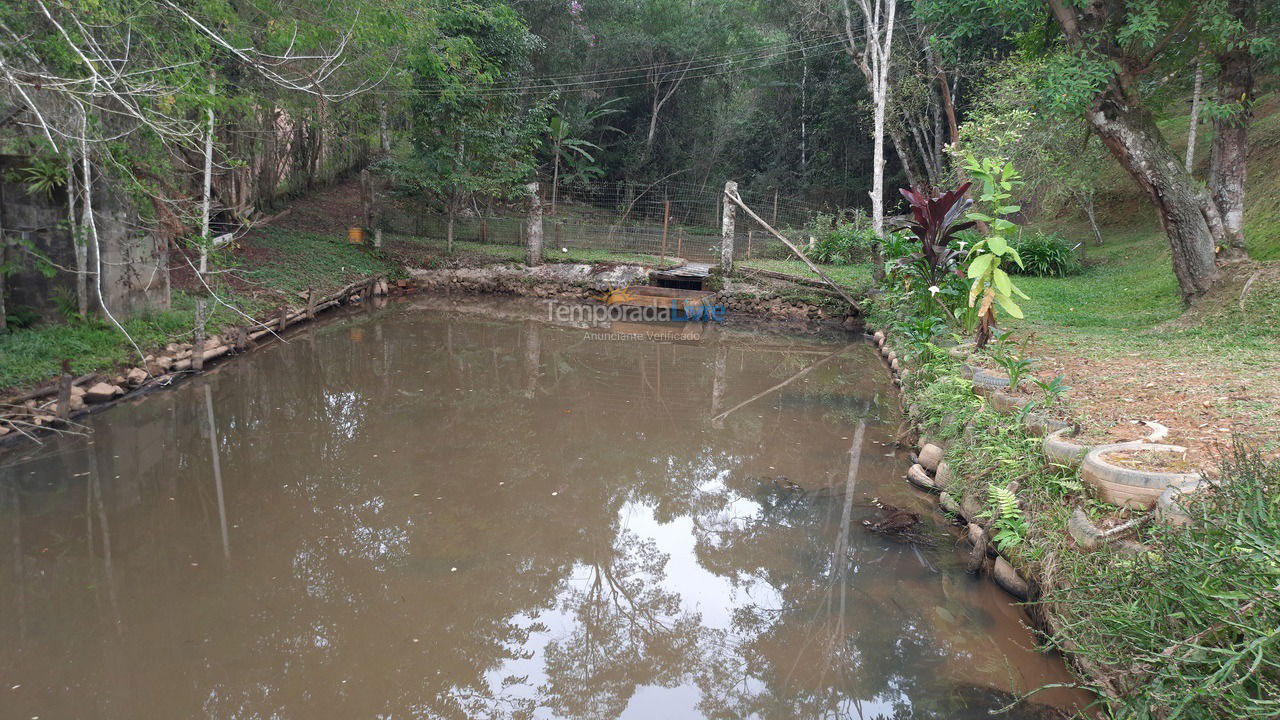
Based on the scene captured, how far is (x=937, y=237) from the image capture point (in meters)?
7.10

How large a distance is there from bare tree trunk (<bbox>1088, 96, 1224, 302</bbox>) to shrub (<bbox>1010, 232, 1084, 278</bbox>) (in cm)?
461

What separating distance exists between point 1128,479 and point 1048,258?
9937mm

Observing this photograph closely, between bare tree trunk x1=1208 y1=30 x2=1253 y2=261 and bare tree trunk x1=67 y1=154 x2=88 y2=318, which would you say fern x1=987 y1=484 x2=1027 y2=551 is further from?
bare tree trunk x1=67 y1=154 x2=88 y2=318

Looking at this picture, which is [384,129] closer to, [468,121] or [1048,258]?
[468,121]

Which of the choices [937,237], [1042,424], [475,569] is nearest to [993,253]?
[1042,424]

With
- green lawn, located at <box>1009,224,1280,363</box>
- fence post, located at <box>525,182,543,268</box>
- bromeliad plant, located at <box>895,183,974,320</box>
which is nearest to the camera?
green lawn, located at <box>1009,224,1280,363</box>

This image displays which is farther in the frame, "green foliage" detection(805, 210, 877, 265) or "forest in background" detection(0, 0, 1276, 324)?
"green foliage" detection(805, 210, 877, 265)

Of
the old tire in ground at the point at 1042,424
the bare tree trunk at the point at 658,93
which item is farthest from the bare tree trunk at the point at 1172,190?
the bare tree trunk at the point at 658,93

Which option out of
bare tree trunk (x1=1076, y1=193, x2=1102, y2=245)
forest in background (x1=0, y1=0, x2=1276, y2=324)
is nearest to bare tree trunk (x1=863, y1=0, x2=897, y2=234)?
forest in background (x1=0, y1=0, x2=1276, y2=324)

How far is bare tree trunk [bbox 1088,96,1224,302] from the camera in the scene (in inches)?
268

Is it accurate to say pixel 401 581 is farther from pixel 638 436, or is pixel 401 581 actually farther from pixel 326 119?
pixel 326 119

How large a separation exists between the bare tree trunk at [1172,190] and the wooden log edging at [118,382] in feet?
24.7

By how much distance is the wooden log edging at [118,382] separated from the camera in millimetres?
5973

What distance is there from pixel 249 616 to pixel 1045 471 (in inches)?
163
